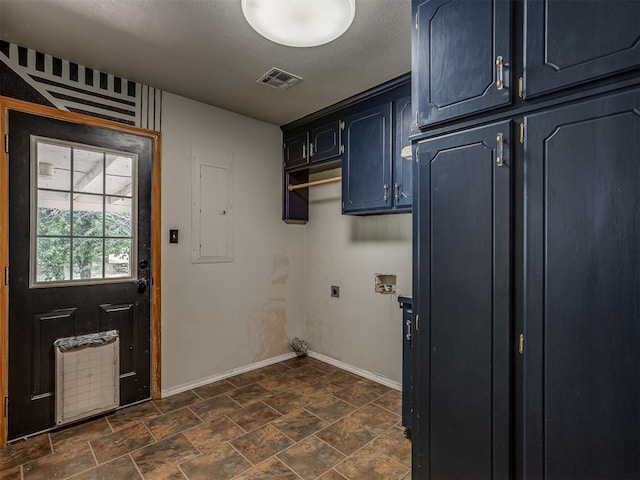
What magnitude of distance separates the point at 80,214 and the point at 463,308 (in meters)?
2.54

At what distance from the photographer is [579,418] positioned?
3.62 ft

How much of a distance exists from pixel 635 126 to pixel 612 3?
15.0 inches

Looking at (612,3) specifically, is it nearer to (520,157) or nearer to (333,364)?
(520,157)

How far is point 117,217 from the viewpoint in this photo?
102 inches

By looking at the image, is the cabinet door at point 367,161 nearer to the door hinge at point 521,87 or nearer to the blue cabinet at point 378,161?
the blue cabinet at point 378,161

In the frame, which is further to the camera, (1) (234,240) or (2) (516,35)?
(1) (234,240)

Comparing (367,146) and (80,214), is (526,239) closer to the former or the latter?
(367,146)

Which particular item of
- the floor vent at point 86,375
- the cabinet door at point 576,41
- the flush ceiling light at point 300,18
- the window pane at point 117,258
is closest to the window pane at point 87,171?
the window pane at point 117,258

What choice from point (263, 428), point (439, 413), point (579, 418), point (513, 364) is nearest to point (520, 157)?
point (513, 364)

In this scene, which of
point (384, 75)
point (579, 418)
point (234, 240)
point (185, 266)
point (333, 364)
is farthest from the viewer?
point (333, 364)

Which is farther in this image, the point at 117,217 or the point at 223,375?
the point at 223,375

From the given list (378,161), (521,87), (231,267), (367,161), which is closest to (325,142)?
(367,161)

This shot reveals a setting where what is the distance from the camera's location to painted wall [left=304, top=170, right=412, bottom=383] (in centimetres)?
302

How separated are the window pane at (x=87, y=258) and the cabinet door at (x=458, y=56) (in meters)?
2.37
